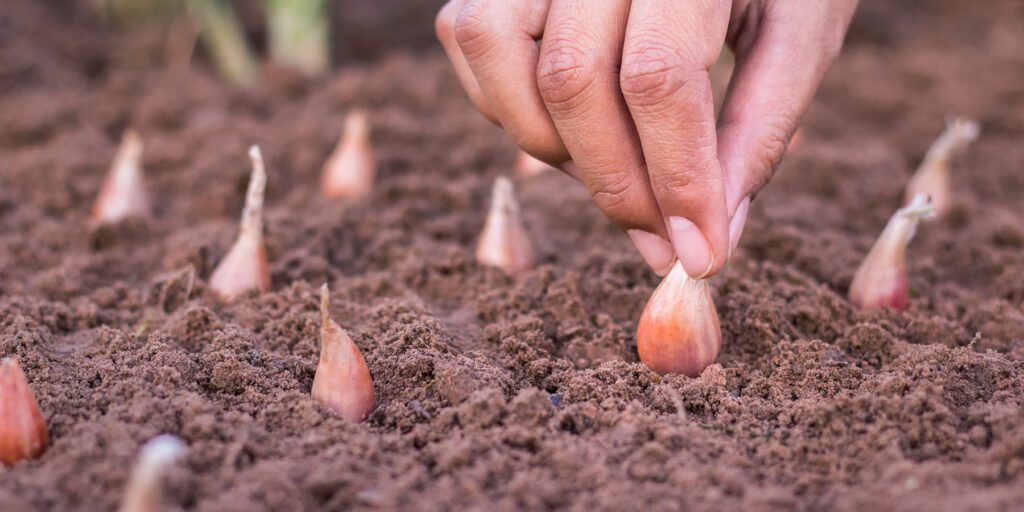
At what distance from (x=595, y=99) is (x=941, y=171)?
124cm

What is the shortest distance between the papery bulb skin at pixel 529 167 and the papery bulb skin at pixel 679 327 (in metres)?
0.98

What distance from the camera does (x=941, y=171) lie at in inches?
83.3

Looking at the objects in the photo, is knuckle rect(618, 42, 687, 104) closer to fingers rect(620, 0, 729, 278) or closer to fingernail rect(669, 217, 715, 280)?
fingers rect(620, 0, 729, 278)

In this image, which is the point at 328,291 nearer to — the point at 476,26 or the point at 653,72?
the point at 476,26

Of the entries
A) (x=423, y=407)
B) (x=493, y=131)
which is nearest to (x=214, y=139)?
(x=493, y=131)

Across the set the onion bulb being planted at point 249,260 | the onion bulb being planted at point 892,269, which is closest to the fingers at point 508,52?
the onion bulb being planted at point 249,260

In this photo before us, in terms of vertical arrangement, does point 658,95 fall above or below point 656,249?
above

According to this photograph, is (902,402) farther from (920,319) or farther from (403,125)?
(403,125)

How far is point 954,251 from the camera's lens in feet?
6.32

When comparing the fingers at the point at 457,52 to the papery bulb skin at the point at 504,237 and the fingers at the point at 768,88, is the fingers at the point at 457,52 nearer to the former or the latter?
the papery bulb skin at the point at 504,237

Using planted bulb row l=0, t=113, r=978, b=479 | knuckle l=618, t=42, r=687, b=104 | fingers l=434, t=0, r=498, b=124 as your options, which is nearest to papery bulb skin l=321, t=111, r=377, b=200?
planted bulb row l=0, t=113, r=978, b=479

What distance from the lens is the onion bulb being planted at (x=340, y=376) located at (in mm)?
1253

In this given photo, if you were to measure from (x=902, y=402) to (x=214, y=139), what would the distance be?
186 cm

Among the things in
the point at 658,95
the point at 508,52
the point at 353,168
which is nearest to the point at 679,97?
the point at 658,95
